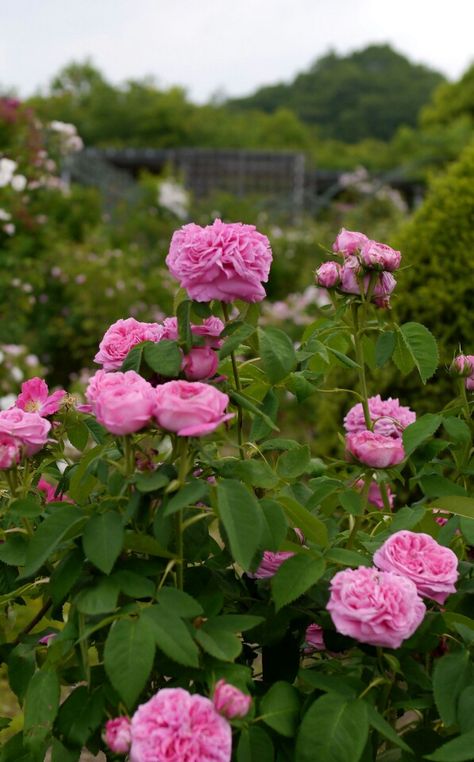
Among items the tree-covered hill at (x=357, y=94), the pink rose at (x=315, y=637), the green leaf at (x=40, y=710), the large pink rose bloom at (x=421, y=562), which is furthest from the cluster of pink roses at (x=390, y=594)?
the tree-covered hill at (x=357, y=94)

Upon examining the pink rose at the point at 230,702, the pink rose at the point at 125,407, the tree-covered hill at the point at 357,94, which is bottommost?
the tree-covered hill at the point at 357,94

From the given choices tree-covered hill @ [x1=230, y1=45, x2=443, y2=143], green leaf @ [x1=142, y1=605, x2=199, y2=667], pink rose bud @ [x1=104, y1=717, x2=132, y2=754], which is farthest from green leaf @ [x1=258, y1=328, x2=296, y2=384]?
tree-covered hill @ [x1=230, y1=45, x2=443, y2=143]

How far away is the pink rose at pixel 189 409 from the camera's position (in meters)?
0.96

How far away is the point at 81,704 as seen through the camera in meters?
1.08

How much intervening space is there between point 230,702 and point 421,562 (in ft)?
1.00

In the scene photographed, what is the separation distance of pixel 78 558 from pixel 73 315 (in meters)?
6.19

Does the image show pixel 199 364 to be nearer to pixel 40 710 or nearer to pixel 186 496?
pixel 186 496

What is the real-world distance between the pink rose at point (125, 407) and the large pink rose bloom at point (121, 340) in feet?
0.61

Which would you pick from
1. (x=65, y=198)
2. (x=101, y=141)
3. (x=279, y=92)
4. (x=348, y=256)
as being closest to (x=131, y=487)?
(x=348, y=256)

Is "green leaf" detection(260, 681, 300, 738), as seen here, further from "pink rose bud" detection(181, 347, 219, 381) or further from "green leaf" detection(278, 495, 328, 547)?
"pink rose bud" detection(181, 347, 219, 381)

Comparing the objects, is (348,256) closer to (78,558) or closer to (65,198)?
(78,558)

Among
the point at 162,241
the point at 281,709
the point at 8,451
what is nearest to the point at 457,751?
the point at 281,709

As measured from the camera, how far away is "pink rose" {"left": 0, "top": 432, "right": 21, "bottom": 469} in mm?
1095

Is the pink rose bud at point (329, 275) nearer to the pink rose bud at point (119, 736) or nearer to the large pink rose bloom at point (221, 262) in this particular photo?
the large pink rose bloom at point (221, 262)
